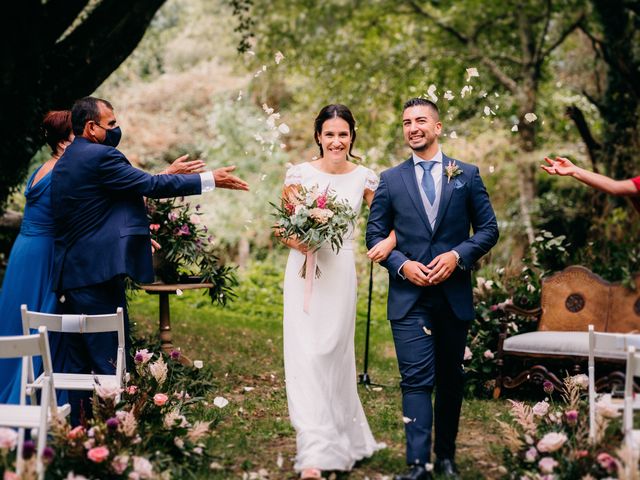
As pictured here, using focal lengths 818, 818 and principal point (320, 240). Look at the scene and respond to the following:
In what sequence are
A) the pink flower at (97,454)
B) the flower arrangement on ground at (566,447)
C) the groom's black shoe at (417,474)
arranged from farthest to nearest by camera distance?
the groom's black shoe at (417,474), the flower arrangement on ground at (566,447), the pink flower at (97,454)

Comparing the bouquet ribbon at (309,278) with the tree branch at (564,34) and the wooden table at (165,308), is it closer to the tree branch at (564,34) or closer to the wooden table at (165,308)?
the wooden table at (165,308)

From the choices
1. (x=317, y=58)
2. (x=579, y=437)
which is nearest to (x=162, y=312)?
(x=579, y=437)

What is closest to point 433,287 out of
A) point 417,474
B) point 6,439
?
point 417,474

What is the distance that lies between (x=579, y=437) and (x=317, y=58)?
13.0 m

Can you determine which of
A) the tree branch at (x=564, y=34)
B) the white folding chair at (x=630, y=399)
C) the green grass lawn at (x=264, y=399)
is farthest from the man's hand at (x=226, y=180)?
the tree branch at (x=564, y=34)

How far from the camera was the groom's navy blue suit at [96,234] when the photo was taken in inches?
199

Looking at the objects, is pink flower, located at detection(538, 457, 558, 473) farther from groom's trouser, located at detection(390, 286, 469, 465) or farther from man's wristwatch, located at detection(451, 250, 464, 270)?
man's wristwatch, located at detection(451, 250, 464, 270)

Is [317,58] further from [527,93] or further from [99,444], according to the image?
[99,444]

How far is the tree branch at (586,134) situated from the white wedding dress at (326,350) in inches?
257

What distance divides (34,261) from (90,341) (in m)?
0.91

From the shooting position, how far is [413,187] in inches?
182

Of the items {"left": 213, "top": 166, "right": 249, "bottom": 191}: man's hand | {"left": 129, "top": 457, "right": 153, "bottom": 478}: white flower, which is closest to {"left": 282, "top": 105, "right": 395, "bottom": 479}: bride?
{"left": 213, "top": 166, "right": 249, "bottom": 191}: man's hand

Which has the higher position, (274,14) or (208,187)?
(274,14)

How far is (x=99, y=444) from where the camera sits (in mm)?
4016
